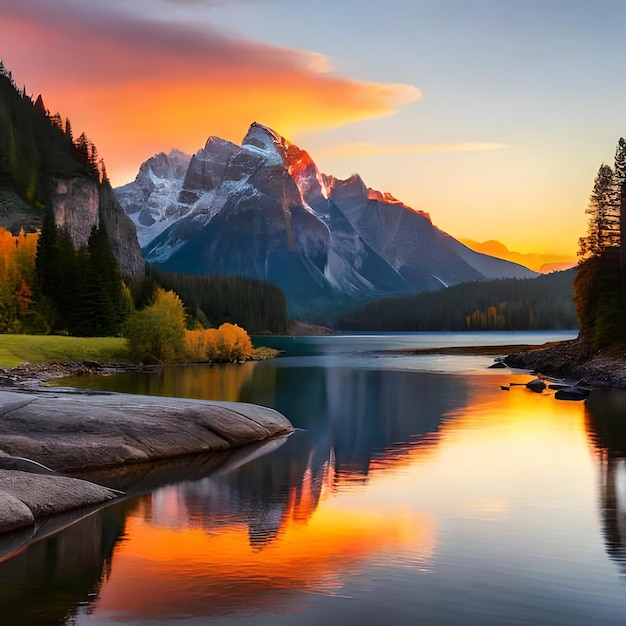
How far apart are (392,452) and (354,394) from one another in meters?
32.8

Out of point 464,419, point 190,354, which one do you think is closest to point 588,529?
point 464,419

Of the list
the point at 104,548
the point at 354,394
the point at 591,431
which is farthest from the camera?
the point at 354,394

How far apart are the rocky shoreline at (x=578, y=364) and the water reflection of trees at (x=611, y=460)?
37.9 feet

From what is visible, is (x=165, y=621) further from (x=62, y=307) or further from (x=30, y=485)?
(x=62, y=307)

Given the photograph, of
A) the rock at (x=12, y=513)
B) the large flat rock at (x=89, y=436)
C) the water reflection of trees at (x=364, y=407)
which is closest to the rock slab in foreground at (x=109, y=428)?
the large flat rock at (x=89, y=436)

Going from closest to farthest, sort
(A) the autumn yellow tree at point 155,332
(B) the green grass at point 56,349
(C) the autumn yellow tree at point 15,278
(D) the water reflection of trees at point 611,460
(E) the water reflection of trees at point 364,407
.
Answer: (D) the water reflection of trees at point 611,460
(E) the water reflection of trees at point 364,407
(B) the green grass at point 56,349
(A) the autumn yellow tree at point 155,332
(C) the autumn yellow tree at point 15,278

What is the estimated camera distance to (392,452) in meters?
35.3

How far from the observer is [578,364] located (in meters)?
89.4

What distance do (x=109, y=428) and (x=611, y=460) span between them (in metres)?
20.5

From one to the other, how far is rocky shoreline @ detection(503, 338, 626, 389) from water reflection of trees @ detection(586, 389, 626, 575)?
11.6 metres

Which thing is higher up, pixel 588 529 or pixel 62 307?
pixel 62 307

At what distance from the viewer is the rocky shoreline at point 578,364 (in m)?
75.8

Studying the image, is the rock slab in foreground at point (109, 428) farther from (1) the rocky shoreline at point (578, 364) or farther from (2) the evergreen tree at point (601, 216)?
(2) the evergreen tree at point (601, 216)

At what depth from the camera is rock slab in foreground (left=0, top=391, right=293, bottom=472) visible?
87.9 feet
